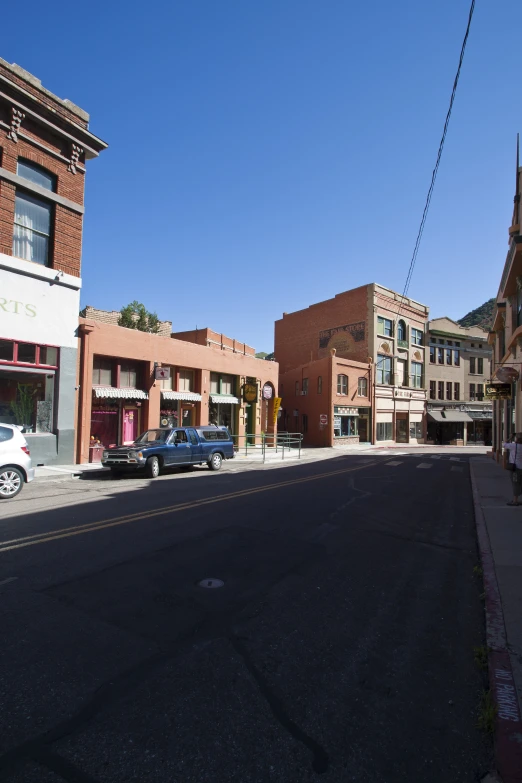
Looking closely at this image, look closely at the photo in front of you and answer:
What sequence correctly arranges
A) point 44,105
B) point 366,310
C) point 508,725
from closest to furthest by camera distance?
point 508,725 → point 44,105 → point 366,310

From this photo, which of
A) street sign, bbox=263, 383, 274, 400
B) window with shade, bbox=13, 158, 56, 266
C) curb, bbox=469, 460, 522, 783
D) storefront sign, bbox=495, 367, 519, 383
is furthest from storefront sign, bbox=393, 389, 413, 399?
curb, bbox=469, 460, 522, 783

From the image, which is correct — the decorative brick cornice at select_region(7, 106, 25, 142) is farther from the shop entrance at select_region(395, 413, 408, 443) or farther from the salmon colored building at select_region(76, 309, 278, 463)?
the shop entrance at select_region(395, 413, 408, 443)

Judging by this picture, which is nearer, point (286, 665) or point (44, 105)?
point (286, 665)

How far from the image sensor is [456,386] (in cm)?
5038

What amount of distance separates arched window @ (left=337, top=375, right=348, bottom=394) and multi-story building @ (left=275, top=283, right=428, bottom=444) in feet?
0.45

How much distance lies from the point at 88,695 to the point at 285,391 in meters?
39.6

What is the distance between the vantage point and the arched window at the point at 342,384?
1486 inches

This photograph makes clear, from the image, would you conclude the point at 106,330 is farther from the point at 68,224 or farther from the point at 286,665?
the point at 286,665

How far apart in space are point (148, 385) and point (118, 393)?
1875 mm

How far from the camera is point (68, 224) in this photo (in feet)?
57.8

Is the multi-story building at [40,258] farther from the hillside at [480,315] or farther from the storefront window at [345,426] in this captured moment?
the hillside at [480,315]

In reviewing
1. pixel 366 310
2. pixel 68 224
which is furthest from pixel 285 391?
pixel 68 224

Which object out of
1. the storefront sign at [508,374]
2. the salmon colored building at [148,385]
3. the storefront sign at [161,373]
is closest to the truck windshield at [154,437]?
the salmon colored building at [148,385]

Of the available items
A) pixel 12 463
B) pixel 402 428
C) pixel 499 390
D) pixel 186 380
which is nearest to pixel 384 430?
pixel 402 428
